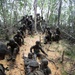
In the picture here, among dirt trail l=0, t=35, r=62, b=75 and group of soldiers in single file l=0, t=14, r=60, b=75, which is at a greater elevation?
group of soldiers in single file l=0, t=14, r=60, b=75

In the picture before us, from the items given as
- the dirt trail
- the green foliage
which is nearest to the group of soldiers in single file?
the dirt trail

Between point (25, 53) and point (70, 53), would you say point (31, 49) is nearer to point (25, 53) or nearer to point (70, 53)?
point (25, 53)

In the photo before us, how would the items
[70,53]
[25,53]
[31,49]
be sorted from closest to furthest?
[31,49] < [25,53] < [70,53]

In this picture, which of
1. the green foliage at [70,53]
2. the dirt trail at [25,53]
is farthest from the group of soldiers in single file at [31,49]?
the green foliage at [70,53]

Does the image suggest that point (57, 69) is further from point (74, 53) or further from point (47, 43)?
point (47, 43)

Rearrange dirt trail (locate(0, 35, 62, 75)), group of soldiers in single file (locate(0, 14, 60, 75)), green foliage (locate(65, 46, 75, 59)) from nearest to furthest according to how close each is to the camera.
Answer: group of soldiers in single file (locate(0, 14, 60, 75)) → dirt trail (locate(0, 35, 62, 75)) → green foliage (locate(65, 46, 75, 59))

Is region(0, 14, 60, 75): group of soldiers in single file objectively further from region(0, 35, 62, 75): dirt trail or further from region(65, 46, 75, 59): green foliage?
region(65, 46, 75, 59): green foliage

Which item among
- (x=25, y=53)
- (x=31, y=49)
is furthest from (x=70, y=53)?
(x=31, y=49)

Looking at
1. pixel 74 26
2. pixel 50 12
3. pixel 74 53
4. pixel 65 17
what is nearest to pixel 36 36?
pixel 74 53

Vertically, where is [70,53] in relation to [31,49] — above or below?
below

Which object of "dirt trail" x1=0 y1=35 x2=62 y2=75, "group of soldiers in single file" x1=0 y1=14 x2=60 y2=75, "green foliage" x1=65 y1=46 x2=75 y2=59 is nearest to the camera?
"group of soldiers in single file" x1=0 y1=14 x2=60 y2=75

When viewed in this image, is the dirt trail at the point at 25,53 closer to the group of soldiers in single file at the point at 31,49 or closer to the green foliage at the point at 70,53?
the group of soldiers in single file at the point at 31,49

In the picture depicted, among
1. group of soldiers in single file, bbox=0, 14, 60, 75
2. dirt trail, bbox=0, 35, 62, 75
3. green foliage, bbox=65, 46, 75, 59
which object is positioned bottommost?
green foliage, bbox=65, 46, 75, 59

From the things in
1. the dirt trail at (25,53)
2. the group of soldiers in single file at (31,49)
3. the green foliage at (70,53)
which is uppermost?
the group of soldiers in single file at (31,49)
